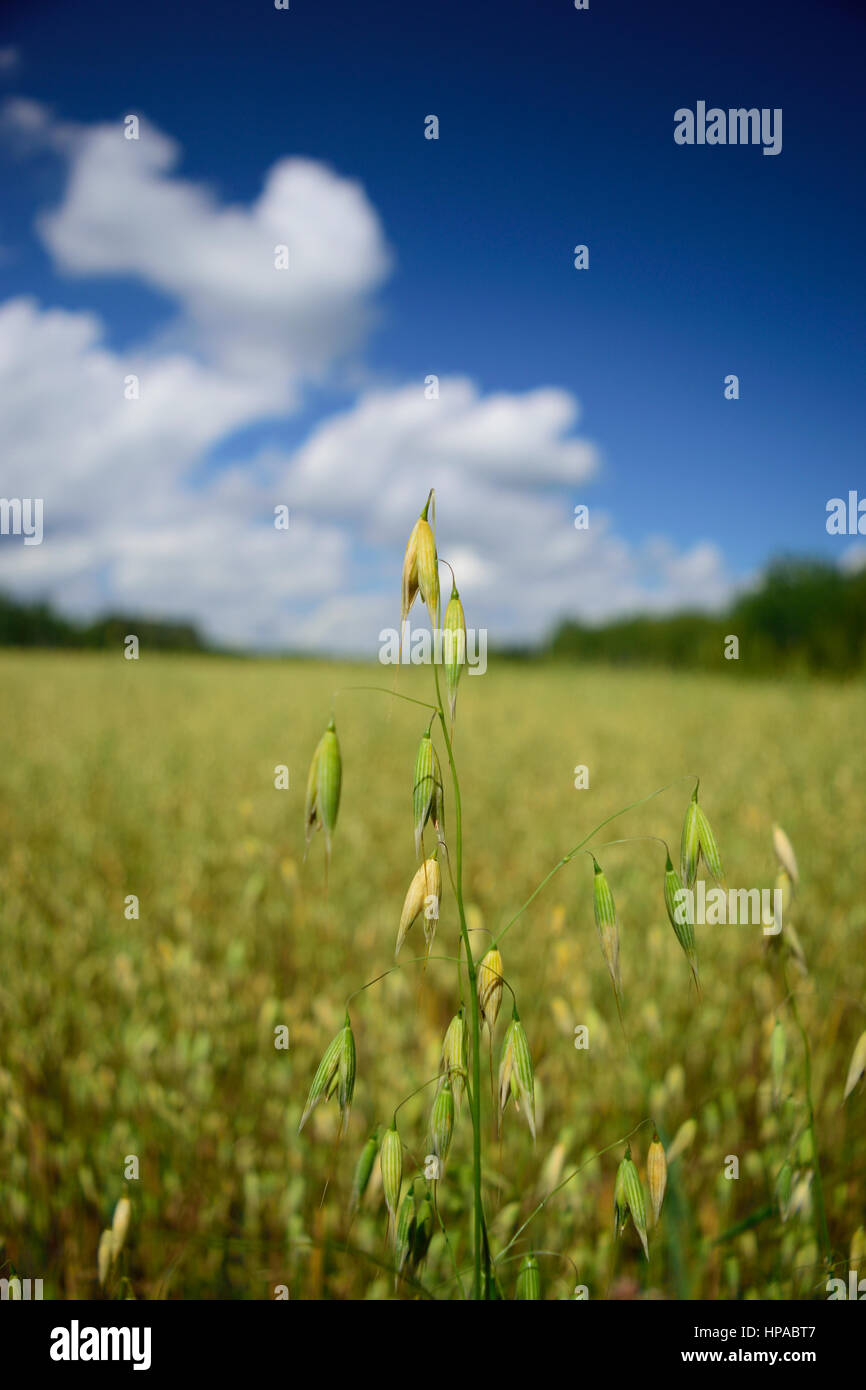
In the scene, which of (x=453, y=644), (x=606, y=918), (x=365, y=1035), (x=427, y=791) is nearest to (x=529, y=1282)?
(x=606, y=918)

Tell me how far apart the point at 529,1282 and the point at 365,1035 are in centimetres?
98

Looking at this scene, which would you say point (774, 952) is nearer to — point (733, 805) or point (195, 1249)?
point (195, 1249)

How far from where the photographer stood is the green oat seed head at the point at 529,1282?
0.71m

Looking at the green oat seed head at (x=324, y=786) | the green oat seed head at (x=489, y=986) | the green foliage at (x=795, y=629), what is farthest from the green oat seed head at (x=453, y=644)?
the green foliage at (x=795, y=629)

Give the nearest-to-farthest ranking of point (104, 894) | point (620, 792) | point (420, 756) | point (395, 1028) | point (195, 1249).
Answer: point (420, 756)
point (195, 1249)
point (395, 1028)
point (104, 894)
point (620, 792)

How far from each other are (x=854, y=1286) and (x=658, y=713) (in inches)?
257

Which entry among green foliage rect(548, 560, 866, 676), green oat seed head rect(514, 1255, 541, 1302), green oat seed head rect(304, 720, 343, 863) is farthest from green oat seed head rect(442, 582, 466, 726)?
green foliage rect(548, 560, 866, 676)

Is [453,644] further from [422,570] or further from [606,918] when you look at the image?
[606,918]

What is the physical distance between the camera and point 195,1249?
1175 millimetres

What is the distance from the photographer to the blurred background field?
115 centimetres

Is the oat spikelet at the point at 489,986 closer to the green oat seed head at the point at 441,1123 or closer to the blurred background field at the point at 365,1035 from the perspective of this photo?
the green oat seed head at the point at 441,1123

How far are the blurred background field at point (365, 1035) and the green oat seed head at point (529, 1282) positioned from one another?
0.10 m
